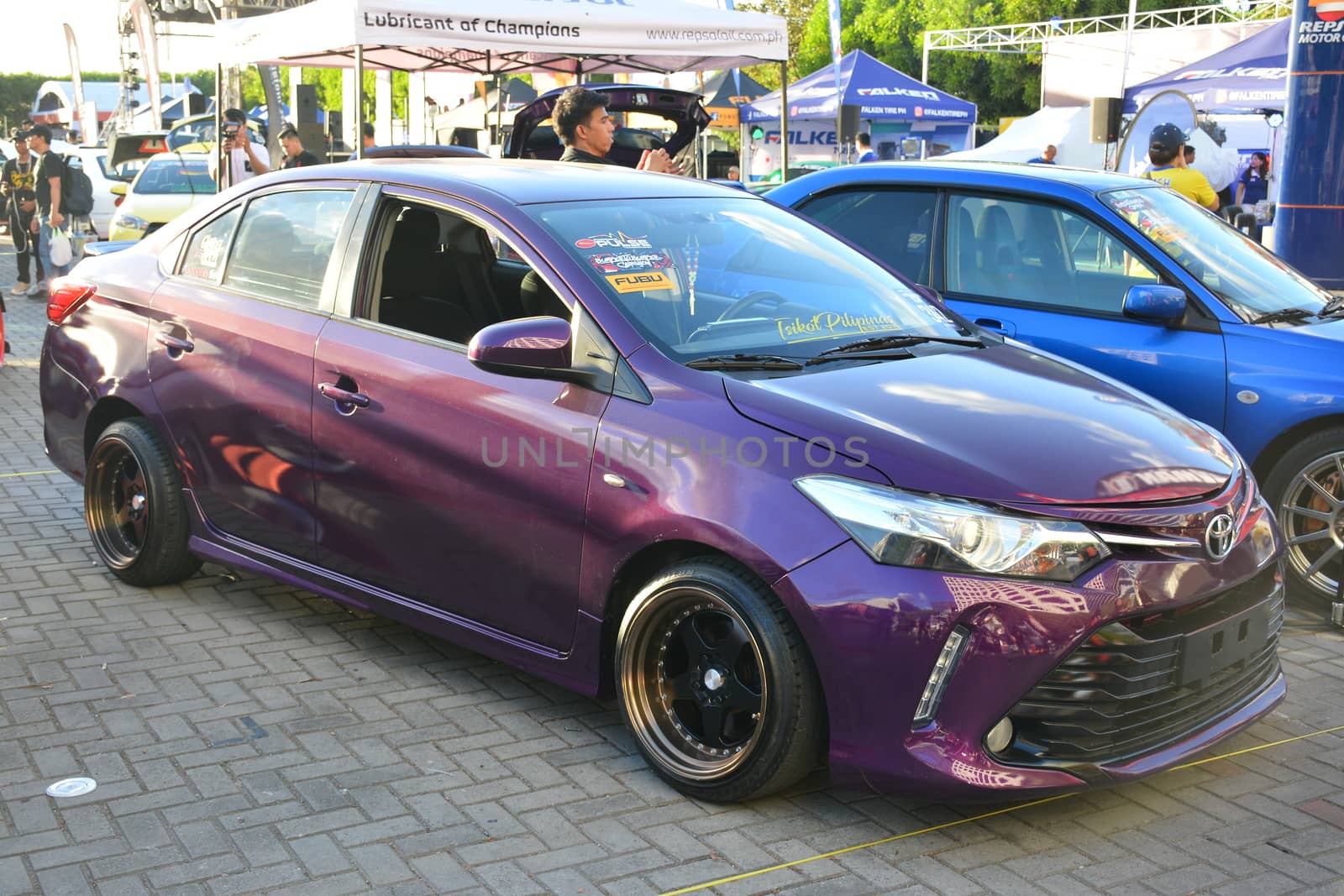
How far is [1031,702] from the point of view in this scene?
329 centimetres

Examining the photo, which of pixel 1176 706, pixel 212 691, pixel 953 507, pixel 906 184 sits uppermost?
pixel 906 184

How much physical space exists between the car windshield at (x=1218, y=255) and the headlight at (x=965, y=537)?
2.67 meters

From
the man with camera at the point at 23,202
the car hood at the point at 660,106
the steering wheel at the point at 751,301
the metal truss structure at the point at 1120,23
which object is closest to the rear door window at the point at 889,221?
the steering wheel at the point at 751,301

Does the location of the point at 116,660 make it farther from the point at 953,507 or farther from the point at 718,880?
the point at 953,507

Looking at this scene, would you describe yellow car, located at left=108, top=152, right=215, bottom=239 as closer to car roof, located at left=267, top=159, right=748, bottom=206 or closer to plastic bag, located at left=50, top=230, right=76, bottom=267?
plastic bag, located at left=50, top=230, right=76, bottom=267

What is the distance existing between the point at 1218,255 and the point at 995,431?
277 centimetres

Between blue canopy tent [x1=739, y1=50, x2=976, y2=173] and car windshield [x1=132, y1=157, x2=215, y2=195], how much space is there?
552 inches

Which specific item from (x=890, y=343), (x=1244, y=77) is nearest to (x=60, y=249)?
(x=890, y=343)

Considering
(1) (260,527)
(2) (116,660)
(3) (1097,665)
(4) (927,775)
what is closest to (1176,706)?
(3) (1097,665)

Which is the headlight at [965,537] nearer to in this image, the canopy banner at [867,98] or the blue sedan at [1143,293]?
the blue sedan at [1143,293]

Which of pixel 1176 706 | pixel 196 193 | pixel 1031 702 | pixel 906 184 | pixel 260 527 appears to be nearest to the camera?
pixel 1031 702

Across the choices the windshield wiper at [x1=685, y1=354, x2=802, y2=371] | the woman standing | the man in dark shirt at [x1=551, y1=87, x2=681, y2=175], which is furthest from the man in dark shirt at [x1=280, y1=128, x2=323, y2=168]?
the woman standing

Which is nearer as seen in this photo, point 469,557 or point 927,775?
point 927,775

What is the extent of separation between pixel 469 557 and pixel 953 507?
4.94 feet
